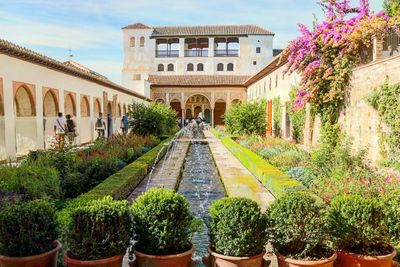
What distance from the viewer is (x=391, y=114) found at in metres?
8.87

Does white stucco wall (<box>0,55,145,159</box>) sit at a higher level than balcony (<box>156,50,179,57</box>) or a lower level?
lower

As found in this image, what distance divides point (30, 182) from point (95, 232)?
2848 millimetres

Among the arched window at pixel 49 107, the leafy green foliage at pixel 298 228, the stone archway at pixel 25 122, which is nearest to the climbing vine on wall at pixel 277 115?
the arched window at pixel 49 107

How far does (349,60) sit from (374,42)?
4.78 ft

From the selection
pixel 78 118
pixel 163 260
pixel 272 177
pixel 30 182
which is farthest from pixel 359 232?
pixel 78 118

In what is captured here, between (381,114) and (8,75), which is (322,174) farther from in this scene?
(8,75)

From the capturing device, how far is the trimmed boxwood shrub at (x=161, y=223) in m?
3.54

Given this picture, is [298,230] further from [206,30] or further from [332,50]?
[206,30]

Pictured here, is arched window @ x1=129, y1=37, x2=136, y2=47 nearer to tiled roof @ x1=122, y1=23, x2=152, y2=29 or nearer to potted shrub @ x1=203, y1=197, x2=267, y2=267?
tiled roof @ x1=122, y1=23, x2=152, y2=29

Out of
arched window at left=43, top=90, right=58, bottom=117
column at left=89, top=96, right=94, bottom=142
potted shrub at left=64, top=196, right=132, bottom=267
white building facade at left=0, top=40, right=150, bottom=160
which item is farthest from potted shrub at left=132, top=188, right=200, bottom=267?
column at left=89, top=96, right=94, bottom=142

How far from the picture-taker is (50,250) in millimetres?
3598

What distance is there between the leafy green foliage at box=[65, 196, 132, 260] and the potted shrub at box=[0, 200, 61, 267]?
0.21 metres

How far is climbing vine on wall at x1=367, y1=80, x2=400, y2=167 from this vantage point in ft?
28.3

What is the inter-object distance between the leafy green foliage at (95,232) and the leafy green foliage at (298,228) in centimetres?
143
